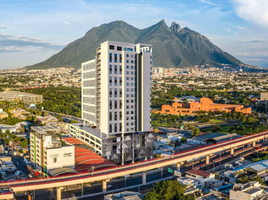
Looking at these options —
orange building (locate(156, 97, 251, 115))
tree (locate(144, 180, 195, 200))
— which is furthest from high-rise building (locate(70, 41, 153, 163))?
orange building (locate(156, 97, 251, 115))

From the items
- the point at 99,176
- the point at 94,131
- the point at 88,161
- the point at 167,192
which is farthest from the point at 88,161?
the point at 167,192

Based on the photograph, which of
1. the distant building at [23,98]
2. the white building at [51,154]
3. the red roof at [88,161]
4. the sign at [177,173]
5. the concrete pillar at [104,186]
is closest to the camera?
the concrete pillar at [104,186]

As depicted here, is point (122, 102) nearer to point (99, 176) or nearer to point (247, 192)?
point (99, 176)

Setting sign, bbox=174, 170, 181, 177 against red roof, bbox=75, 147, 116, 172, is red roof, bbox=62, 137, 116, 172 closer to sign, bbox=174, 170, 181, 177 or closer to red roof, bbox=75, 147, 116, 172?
red roof, bbox=75, 147, 116, 172

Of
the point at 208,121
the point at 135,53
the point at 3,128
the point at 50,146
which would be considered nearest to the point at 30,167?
the point at 50,146

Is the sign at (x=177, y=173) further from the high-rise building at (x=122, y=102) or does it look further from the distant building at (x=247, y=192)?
the distant building at (x=247, y=192)

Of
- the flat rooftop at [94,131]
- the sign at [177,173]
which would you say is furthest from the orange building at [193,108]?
the sign at [177,173]
